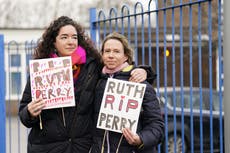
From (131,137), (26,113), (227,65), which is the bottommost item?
(131,137)

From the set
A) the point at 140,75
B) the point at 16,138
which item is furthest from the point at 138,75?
the point at 16,138

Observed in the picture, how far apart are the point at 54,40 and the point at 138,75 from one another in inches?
29.6

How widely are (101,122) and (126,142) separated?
0.22 m

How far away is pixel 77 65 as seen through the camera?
12.9ft

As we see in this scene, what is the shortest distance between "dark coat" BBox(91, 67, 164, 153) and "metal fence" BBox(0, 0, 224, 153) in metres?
0.78

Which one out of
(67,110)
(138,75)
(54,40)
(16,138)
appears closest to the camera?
(138,75)

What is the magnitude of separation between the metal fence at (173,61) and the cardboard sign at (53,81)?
116cm

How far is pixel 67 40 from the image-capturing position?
3889mm

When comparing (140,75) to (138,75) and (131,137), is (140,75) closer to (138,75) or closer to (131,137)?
(138,75)

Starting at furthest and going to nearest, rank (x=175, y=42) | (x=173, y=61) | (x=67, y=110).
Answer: (x=175, y=42) → (x=173, y=61) → (x=67, y=110)

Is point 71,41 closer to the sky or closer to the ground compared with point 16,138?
closer to the sky

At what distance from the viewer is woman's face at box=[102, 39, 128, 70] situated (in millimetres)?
3660

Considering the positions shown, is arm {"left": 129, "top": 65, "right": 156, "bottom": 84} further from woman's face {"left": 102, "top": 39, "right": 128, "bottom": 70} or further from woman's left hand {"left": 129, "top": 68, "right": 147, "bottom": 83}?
woman's face {"left": 102, "top": 39, "right": 128, "bottom": 70}

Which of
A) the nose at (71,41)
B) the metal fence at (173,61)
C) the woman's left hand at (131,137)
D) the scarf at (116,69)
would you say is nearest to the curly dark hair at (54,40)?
the nose at (71,41)
